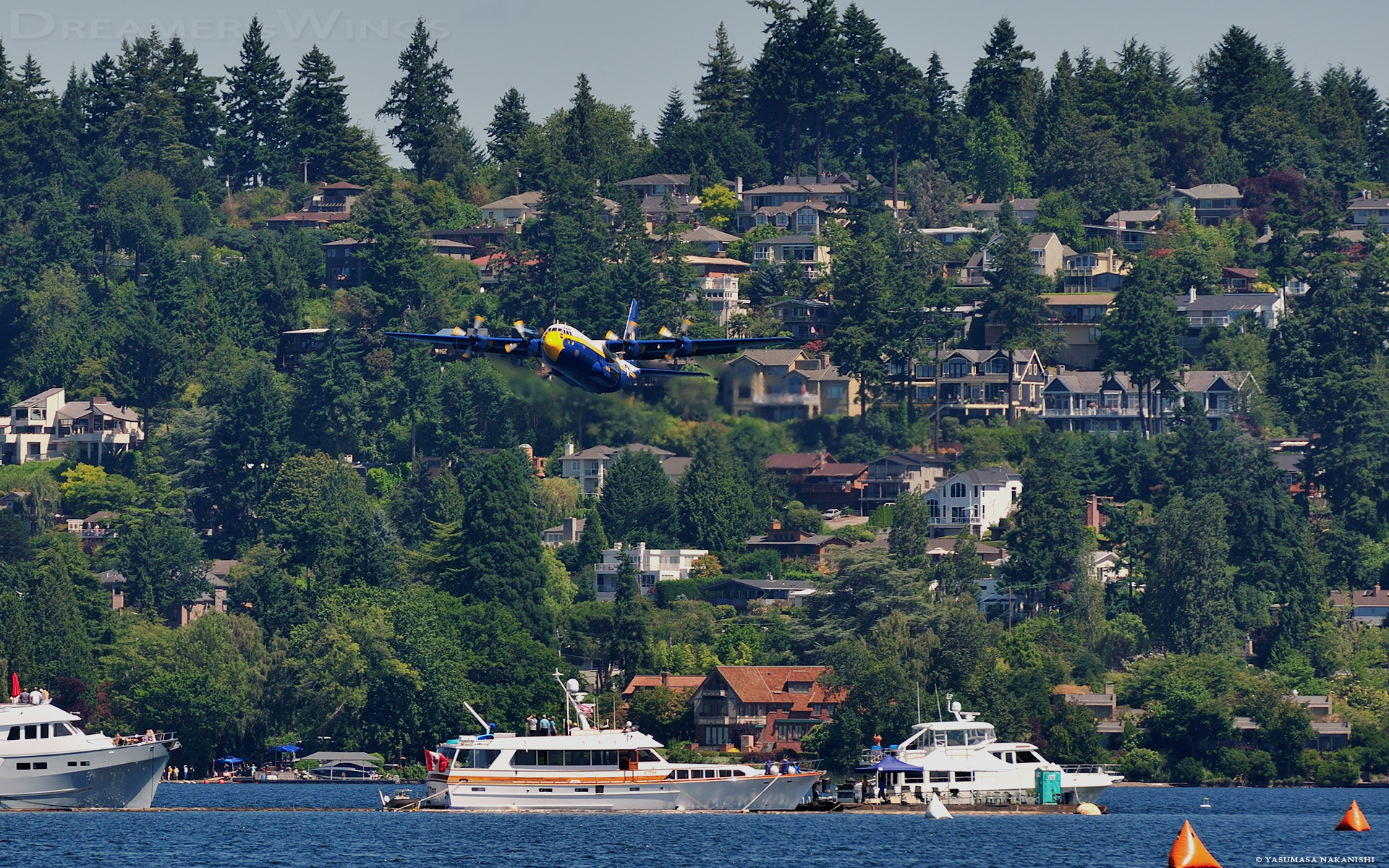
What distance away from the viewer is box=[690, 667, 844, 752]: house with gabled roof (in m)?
186

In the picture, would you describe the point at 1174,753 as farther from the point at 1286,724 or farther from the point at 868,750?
the point at 868,750

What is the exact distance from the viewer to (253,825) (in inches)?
5522

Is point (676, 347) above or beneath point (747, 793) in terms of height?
above

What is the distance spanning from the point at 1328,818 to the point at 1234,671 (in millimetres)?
44124

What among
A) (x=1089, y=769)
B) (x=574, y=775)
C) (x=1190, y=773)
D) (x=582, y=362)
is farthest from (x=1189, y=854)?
(x=1190, y=773)

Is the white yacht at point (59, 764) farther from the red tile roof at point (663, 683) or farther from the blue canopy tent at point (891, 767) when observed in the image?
the red tile roof at point (663, 683)

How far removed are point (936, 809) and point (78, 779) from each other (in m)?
45.2

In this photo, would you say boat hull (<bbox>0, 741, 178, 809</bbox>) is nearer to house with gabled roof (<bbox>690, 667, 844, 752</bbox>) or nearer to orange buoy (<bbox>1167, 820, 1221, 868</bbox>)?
house with gabled roof (<bbox>690, 667, 844, 752</bbox>)

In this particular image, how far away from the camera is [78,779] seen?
13812 cm

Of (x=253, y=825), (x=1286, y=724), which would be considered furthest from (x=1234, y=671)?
(x=253, y=825)

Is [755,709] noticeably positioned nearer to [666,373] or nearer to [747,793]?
[747,793]

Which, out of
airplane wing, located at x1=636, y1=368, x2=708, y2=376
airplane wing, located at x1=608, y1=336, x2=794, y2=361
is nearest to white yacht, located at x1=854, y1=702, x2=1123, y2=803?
airplane wing, located at x1=636, y1=368, x2=708, y2=376

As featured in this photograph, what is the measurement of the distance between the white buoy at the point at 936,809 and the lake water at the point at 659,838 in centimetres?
76

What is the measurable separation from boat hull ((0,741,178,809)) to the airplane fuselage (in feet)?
141
